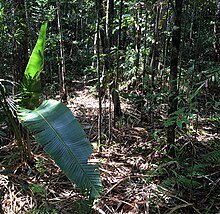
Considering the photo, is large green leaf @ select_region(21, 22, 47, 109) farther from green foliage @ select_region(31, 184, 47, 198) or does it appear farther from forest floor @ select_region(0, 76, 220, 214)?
green foliage @ select_region(31, 184, 47, 198)

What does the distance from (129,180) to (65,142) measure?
4.84 ft

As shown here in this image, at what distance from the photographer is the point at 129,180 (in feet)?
12.0

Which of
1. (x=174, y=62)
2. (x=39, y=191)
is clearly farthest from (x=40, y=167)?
(x=174, y=62)

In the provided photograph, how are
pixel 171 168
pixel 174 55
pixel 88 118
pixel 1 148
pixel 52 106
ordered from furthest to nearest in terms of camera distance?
1. pixel 88 118
2. pixel 1 148
3. pixel 171 168
4. pixel 174 55
5. pixel 52 106

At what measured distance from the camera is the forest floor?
307cm

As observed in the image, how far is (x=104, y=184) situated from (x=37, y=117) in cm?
145

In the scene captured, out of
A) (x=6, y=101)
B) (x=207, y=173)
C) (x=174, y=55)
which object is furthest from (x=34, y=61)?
(x=207, y=173)

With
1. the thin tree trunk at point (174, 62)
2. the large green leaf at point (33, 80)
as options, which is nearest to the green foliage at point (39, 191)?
the large green leaf at point (33, 80)

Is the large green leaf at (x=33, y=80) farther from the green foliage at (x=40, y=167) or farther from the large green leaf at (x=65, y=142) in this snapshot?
the green foliage at (x=40, y=167)

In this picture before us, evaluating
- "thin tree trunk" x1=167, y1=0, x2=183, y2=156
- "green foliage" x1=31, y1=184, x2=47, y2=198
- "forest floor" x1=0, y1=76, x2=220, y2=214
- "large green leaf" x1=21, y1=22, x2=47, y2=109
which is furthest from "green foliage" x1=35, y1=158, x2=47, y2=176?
"thin tree trunk" x1=167, y1=0, x2=183, y2=156

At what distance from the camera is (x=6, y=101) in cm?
331

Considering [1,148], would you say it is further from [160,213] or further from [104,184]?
[160,213]

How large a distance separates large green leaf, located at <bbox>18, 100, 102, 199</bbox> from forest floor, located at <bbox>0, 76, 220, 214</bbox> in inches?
17.6

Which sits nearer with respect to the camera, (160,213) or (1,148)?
(160,213)
